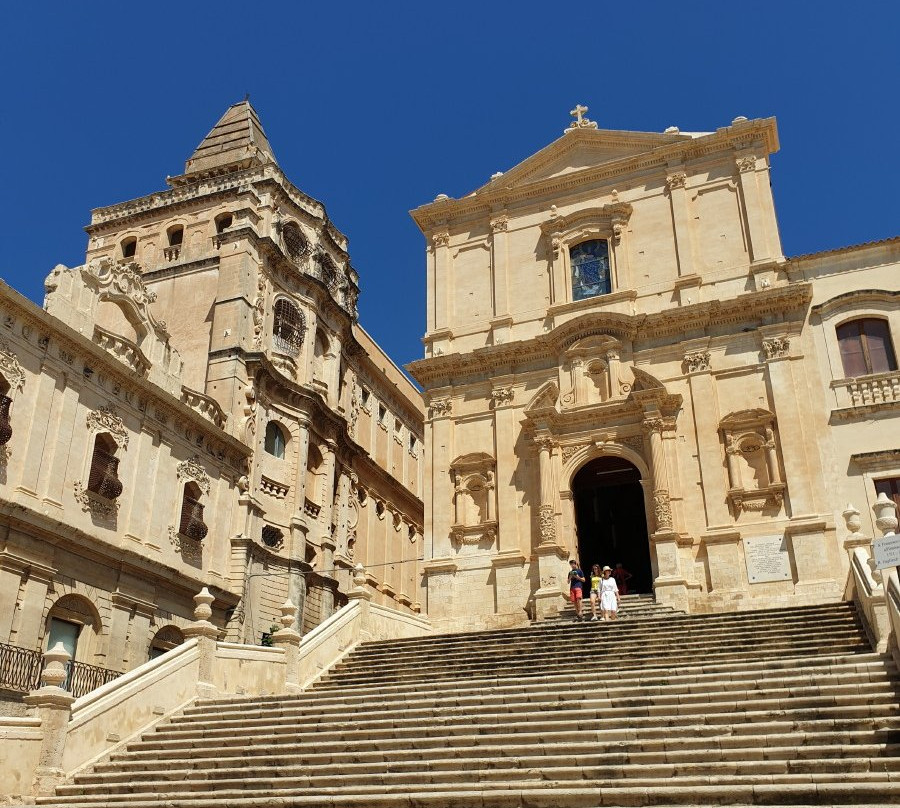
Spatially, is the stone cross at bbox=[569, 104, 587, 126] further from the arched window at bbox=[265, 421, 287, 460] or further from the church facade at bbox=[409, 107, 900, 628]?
the arched window at bbox=[265, 421, 287, 460]

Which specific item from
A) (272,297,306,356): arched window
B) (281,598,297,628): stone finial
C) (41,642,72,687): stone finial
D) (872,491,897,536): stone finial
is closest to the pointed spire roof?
(272,297,306,356): arched window

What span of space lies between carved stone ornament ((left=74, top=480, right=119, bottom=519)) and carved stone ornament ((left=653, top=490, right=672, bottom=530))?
14.5 meters

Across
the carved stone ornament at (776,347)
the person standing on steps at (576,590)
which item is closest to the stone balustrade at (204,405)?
the person standing on steps at (576,590)

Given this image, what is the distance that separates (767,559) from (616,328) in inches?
289

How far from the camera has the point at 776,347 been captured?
23297 mm

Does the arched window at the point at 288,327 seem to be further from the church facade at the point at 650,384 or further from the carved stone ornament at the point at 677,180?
the carved stone ornament at the point at 677,180

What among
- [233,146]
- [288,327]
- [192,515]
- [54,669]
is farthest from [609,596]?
[233,146]

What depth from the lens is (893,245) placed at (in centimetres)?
2312

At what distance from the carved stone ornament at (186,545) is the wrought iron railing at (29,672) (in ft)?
18.9

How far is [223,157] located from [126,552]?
24291mm

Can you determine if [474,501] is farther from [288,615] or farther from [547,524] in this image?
[288,615]

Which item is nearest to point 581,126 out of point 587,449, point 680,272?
point 680,272

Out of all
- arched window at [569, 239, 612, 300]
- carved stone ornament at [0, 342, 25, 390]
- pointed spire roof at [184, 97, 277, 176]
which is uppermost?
pointed spire roof at [184, 97, 277, 176]

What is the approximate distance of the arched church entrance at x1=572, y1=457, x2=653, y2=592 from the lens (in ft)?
81.0
